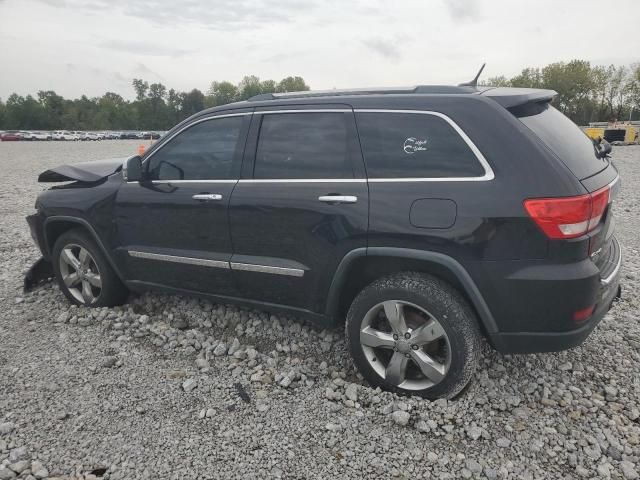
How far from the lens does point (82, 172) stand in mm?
4430

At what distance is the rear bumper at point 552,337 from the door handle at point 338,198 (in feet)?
3.71

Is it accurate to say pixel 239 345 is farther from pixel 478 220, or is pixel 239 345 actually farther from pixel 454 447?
pixel 478 220

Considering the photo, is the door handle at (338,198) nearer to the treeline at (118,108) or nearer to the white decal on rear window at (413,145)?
the white decal on rear window at (413,145)

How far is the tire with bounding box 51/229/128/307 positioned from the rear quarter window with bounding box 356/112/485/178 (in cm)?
264

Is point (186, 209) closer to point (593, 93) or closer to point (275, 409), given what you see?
point (275, 409)

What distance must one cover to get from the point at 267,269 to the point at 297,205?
20.4 inches

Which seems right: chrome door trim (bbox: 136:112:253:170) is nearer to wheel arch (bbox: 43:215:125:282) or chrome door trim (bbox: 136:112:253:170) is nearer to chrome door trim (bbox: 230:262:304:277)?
wheel arch (bbox: 43:215:125:282)

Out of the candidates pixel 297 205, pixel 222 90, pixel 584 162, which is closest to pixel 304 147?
pixel 297 205

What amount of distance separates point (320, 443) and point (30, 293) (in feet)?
12.1

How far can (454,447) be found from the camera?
2.65 meters

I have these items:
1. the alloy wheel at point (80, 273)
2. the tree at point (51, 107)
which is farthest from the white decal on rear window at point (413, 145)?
the tree at point (51, 107)

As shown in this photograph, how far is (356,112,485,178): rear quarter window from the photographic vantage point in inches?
110

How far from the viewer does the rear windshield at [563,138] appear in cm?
274

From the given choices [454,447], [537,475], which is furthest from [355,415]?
[537,475]
